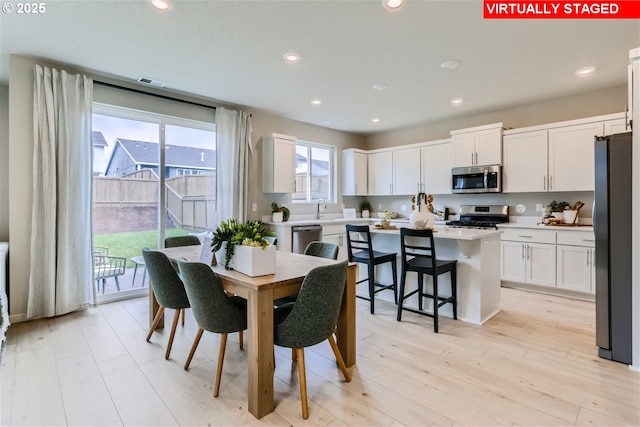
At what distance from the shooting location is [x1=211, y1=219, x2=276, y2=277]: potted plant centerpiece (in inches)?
78.9

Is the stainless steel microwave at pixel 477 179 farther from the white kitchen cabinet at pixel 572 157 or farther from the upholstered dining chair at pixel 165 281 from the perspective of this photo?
the upholstered dining chair at pixel 165 281

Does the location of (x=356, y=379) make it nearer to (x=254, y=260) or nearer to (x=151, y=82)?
(x=254, y=260)

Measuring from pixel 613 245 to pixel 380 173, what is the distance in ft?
13.9

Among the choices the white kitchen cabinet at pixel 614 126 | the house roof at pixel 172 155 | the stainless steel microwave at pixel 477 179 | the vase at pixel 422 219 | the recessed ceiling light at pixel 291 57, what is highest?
the recessed ceiling light at pixel 291 57

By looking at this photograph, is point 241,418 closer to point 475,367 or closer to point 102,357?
point 102,357

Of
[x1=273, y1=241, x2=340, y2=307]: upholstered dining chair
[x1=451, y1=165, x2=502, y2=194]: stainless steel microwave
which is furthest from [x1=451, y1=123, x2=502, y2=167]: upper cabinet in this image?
[x1=273, y1=241, x2=340, y2=307]: upholstered dining chair

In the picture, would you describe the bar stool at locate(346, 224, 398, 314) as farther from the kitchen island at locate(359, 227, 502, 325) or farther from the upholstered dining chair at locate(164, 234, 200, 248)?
the upholstered dining chair at locate(164, 234, 200, 248)

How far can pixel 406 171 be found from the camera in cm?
596

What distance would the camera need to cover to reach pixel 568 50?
3031mm

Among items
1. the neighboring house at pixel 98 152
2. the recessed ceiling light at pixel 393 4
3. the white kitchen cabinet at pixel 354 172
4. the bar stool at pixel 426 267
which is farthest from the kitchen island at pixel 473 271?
Answer: the neighboring house at pixel 98 152

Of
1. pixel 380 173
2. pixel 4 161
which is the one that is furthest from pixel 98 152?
pixel 380 173

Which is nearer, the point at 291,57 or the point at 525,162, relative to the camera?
the point at 291,57

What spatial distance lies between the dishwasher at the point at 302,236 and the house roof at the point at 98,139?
2.65 metres

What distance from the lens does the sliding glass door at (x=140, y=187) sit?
389 centimetres
